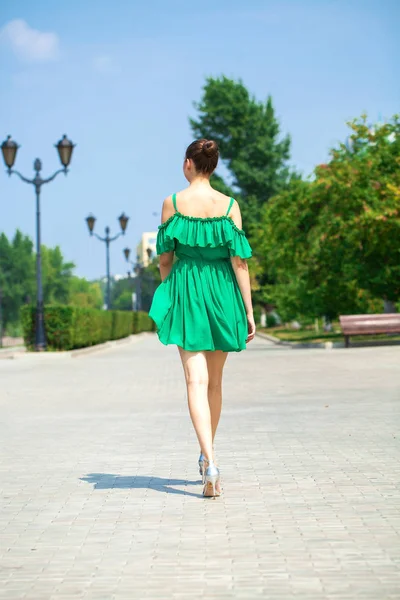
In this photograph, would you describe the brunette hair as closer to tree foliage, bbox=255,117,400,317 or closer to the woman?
the woman

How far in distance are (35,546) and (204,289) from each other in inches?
82.8

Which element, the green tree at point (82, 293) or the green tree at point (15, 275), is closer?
the green tree at point (15, 275)

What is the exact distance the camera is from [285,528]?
5508 millimetres

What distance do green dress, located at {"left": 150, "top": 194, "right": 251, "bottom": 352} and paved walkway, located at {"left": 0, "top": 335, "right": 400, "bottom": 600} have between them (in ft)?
3.12

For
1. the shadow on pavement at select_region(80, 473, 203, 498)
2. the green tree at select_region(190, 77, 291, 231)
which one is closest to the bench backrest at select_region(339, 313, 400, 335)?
the shadow on pavement at select_region(80, 473, 203, 498)

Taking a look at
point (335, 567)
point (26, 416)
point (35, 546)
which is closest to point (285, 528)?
point (335, 567)

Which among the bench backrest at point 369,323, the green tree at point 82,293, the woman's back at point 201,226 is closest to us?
the woman's back at point 201,226

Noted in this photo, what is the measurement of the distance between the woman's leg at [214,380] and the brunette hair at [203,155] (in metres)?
1.15

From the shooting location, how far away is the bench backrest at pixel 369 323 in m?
30.1

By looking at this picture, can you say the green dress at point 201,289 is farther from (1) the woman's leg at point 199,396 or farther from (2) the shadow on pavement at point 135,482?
(2) the shadow on pavement at point 135,482

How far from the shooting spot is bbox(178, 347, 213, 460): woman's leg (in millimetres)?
6523

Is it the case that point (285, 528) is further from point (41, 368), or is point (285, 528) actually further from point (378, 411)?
point (41, 368)

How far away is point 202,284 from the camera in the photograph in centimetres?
677

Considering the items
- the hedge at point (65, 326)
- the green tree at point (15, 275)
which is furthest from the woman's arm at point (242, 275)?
the green tree at point (15, 275)
